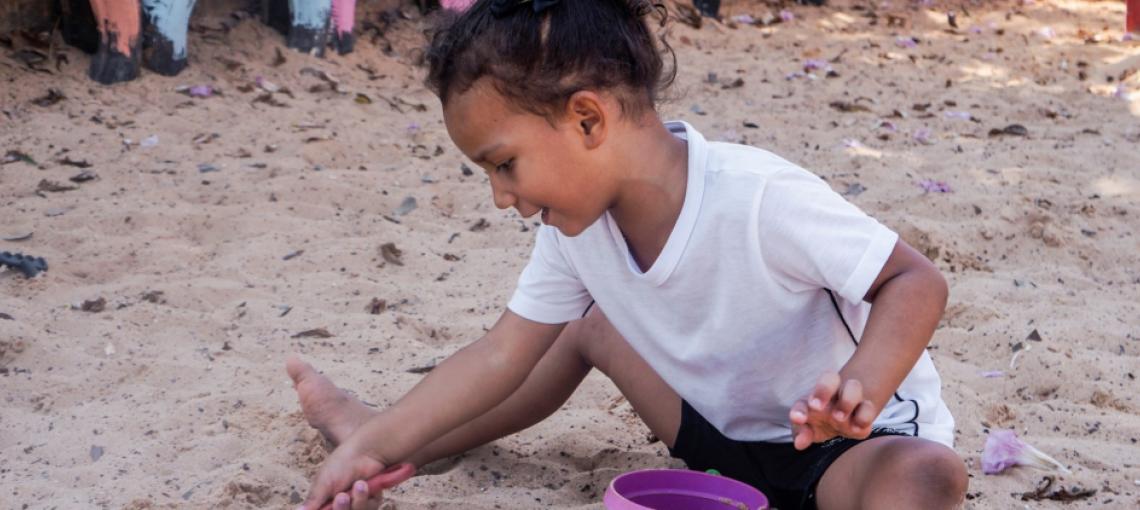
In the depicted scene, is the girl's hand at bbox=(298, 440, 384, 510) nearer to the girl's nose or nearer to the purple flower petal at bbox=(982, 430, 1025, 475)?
the girl's nose

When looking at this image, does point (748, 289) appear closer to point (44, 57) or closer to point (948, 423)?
point (948, 423)

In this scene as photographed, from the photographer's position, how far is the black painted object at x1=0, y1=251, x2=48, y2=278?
300cm

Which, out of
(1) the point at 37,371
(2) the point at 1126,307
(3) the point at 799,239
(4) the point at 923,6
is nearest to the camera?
(3) the point at 799,239

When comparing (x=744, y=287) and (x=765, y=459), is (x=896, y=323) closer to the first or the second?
(x=744, y=287)

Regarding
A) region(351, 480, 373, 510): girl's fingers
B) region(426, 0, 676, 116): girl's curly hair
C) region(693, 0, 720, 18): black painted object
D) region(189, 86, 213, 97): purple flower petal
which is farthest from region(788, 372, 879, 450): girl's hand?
region(693, 0, 720, 18): black painted object

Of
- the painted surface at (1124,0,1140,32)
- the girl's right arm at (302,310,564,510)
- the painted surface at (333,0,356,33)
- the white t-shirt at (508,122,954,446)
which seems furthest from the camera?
the painted surface at (1124,0,1140,32)

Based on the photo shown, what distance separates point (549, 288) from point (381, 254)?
1314 mm

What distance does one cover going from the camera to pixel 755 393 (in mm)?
1916

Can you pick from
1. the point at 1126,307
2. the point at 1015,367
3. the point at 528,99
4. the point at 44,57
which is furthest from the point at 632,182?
the point at 44,57

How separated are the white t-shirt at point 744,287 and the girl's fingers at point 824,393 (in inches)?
8.6

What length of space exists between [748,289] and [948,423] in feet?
1.32

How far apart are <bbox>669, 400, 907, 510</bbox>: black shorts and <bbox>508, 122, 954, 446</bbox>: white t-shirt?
0.9 inches

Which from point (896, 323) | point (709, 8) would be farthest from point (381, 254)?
point (709, 8)

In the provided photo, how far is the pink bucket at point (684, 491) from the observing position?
1.80 m
